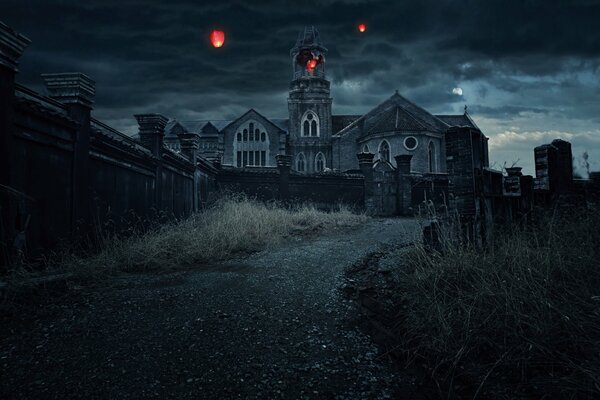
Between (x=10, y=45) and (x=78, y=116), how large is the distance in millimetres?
1556

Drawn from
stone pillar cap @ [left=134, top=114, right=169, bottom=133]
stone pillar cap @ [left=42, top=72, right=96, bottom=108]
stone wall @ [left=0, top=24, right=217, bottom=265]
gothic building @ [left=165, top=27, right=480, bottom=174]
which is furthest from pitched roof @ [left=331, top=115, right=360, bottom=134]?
stone pillar cap @ [left=42, top=72, right=96, bottom=108]

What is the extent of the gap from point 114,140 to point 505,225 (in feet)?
24.3

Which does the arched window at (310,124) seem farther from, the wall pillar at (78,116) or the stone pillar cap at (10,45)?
the stone pillar cap at (10,45)

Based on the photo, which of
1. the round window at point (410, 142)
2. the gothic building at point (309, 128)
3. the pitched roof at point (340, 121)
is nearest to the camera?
the round window at point (410, 142)

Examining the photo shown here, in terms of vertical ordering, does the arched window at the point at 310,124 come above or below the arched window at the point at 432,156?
above

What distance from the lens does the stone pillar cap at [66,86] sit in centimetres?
568

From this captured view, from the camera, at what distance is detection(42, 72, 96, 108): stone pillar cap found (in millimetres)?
5684

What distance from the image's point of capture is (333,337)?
9.86 ft

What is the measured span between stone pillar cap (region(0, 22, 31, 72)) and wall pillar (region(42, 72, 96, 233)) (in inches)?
46.3

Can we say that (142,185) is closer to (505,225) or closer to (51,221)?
(51,221)

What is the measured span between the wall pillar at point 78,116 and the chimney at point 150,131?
2.80 metres

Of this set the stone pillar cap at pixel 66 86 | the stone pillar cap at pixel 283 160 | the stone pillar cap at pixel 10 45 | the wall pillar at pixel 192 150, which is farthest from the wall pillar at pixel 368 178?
A: the stone pillar cap at pixel 10 45

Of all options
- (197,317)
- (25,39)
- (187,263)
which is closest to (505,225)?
(197,317)

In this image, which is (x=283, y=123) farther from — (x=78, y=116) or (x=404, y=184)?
(x=78, y=116)
